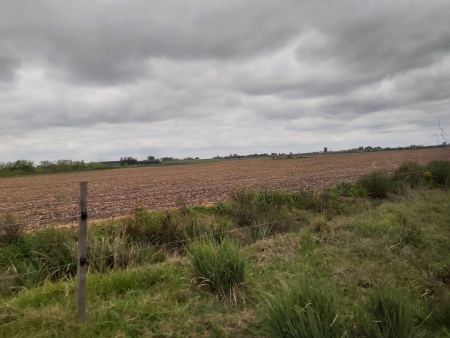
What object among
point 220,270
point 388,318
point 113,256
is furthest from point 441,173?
point 388,318

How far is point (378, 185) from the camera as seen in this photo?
50.0 ft

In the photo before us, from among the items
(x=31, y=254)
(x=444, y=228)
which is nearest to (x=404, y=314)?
(x=444, y=228)

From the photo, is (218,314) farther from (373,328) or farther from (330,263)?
(330,263)

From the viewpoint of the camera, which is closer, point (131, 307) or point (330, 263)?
point (131, 307)

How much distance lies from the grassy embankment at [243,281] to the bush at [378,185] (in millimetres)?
5245

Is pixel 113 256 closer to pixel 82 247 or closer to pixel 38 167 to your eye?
pixel 82 247

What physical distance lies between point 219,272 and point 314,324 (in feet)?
6.42

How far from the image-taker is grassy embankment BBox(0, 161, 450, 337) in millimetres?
3340

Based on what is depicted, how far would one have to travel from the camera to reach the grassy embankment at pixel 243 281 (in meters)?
3.34

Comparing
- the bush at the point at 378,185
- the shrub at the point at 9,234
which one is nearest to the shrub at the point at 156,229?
the shrub at the point at 9,234

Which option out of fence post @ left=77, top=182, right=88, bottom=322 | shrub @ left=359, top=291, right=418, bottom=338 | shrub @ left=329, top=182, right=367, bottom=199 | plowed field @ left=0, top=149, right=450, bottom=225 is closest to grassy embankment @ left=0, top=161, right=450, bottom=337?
shrub @ left=359, top=291, right=418, bottom=338

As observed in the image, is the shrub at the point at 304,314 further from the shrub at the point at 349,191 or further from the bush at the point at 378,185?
the bush at the point at 378,185

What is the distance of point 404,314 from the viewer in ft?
10.4

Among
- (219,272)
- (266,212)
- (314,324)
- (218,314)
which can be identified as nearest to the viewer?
(314,324)
